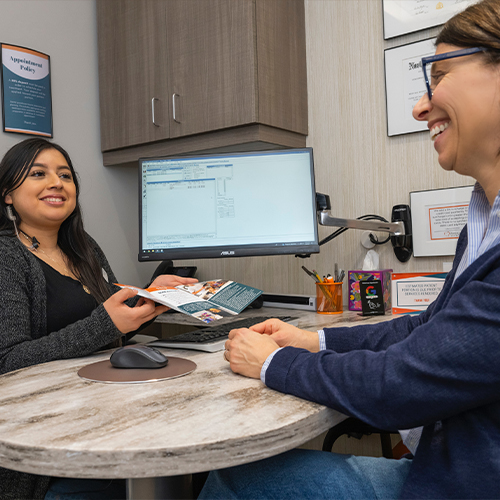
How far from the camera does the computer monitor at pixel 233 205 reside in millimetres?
1590

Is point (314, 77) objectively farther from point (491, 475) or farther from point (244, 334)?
point (491, 475)

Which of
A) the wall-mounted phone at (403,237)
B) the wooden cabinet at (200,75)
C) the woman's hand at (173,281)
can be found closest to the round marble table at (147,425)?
the woman's hand at (173,281)

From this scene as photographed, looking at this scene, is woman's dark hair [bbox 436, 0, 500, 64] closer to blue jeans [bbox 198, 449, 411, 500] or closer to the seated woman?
blue jeans [bbox 198, 449, 411, 500]

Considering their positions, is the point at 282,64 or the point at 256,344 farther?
the point at 282,64

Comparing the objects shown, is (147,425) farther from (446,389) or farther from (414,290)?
(414,290)

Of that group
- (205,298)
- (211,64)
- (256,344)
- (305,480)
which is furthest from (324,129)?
(305,480)

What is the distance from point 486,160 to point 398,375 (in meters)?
0.38

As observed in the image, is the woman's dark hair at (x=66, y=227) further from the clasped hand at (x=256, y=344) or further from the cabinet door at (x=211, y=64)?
the clasped hand at (x=256, y=344)

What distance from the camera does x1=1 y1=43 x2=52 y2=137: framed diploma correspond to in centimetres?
199

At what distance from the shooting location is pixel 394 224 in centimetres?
Answer: 173

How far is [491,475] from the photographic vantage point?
0.62 m

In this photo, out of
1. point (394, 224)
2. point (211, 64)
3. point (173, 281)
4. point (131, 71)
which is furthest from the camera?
point (131, 71)

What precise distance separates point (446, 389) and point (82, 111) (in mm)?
2137

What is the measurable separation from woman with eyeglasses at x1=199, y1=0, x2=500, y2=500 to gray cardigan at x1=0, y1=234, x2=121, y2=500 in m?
0.39
